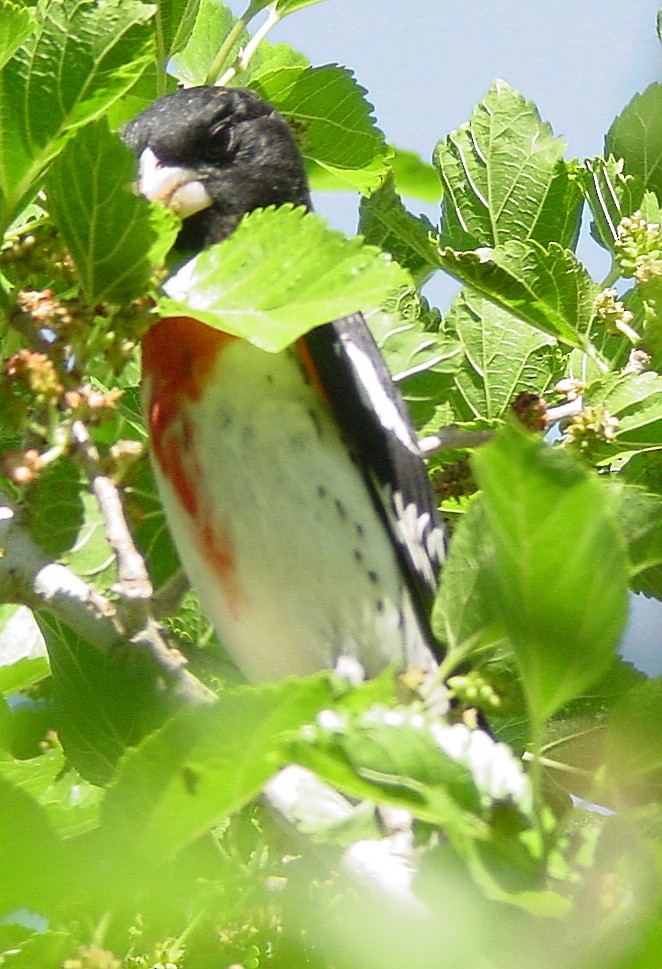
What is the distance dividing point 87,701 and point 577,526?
0.94 m

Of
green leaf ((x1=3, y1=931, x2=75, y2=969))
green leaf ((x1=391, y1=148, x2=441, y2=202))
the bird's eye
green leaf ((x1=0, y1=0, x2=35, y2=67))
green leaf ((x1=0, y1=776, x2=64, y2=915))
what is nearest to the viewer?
green leaf ((x1=0, y1=776, x2=64, y2=915))

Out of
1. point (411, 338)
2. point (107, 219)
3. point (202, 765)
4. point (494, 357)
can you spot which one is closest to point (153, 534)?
point (411, 338)

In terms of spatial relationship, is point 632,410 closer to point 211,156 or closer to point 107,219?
point 107,219

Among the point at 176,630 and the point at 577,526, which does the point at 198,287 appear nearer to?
the point at 577,526

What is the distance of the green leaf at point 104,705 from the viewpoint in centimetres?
168

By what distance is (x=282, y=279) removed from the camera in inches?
58.5

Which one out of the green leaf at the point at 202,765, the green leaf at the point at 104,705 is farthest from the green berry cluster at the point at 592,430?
the green leaf at the point at 202,765

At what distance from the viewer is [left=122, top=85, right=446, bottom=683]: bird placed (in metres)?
2.24

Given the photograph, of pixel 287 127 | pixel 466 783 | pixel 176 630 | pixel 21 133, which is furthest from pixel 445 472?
pixel 466 783

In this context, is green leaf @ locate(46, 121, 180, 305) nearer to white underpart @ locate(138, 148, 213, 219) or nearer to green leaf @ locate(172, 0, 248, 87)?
white underpart @ locate(138, 148, 213, 219)

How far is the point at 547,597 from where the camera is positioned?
1047 mm

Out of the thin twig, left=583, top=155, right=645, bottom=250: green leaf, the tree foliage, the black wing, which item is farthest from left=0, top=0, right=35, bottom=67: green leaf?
left=583, top=155, right=645, bottom=250: green leaf

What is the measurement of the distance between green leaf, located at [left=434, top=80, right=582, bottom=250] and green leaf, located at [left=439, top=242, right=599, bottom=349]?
0.22 m

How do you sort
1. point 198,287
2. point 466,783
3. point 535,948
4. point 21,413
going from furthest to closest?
point 21,413
point 198,287
point 466,783
point 535,948
